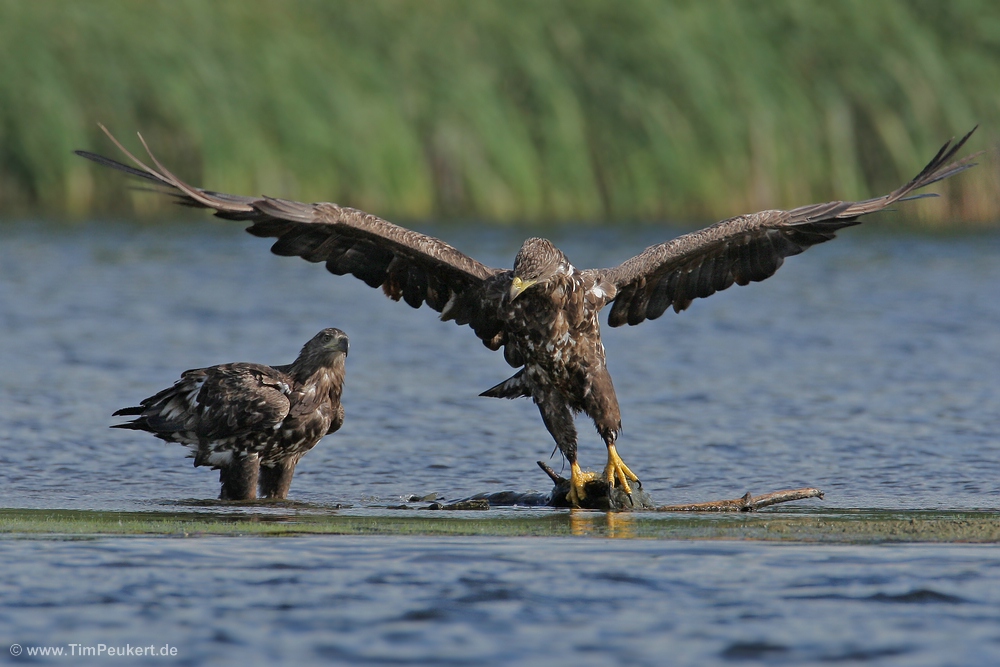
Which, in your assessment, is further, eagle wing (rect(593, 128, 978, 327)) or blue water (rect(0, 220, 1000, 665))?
eagle wing (rect(593, 128, 978, 327))

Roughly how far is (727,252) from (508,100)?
12080 millimetres

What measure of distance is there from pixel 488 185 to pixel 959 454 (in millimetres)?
11866

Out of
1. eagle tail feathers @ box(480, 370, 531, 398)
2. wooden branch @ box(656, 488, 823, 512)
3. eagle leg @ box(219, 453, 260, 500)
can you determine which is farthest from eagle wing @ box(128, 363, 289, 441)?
wooden branch @ box(656, 488, 823, 512)

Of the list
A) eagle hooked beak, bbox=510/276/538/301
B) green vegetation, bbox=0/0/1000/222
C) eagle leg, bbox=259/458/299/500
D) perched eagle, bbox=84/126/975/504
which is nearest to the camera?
eagle hooked beak, bbox=510/276/538/301

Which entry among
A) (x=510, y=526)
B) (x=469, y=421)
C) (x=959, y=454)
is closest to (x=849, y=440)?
(x=959, y=454)

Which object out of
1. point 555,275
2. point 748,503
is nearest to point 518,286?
point 555,275

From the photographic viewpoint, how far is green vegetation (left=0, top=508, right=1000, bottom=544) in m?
6.41

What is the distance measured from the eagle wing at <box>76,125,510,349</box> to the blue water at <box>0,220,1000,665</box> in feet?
3.22

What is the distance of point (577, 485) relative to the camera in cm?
780

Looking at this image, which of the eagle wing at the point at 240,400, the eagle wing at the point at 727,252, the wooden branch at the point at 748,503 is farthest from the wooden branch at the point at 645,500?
the eagle wing at the point at 240,400

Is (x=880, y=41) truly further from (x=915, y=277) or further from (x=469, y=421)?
(x=469, y=421)

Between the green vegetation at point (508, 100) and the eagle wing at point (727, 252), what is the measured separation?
1093cm

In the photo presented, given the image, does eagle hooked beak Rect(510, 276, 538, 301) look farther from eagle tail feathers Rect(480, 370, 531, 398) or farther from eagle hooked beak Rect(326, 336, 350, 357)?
eagle hooked beak Rect(326, 336, 350, 357)

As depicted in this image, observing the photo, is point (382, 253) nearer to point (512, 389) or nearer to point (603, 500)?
point (512, 389)
